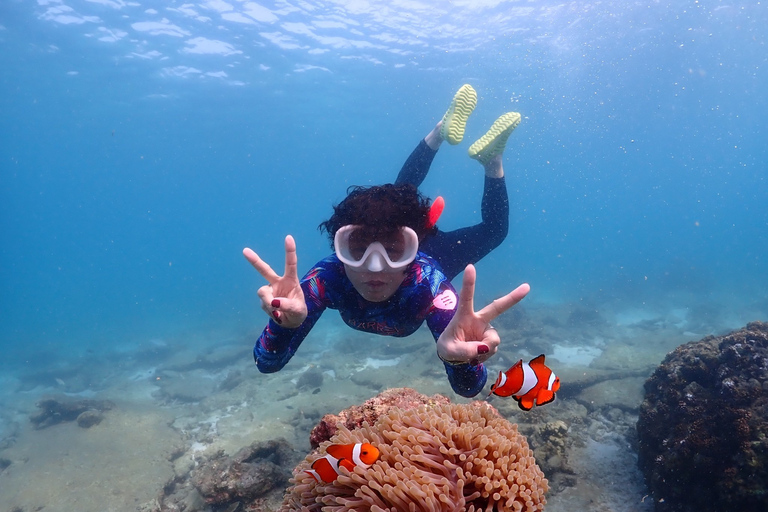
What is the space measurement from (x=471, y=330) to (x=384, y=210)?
152 centimetres

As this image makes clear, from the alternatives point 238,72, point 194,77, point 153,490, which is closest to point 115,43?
point 194,77

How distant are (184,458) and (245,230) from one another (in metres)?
145

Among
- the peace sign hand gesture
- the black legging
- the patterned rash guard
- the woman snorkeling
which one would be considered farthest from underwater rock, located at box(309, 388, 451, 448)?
the black legging

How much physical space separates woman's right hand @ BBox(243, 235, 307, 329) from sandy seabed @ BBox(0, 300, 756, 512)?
315 cm

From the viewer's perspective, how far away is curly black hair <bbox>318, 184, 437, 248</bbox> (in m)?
3.53

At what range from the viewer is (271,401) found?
36.9 ft

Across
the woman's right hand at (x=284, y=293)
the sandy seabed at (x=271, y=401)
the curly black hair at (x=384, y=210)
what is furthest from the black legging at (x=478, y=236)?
the woman's right hand at (x=284, y=293)

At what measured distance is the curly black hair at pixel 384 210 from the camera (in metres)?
3.53

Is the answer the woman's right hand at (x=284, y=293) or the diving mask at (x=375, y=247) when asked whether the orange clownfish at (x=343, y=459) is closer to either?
the woman's right hand at (x=284, y=293)

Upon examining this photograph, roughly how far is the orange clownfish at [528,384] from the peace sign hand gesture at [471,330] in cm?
38

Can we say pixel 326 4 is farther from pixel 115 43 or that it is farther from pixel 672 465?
pixel 672 465

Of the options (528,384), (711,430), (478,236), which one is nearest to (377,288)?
(528,384)

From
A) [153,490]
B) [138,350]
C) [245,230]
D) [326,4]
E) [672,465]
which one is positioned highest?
[245,230]

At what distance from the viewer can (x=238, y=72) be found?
25.7 meters
